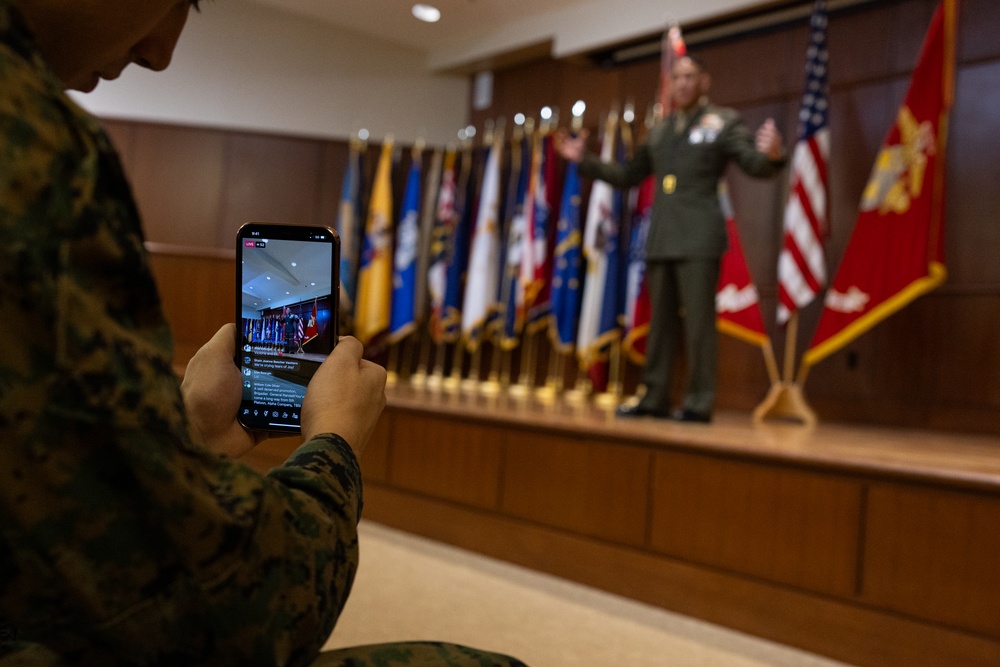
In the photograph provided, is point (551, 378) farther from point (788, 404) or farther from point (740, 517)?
point (740, 517)

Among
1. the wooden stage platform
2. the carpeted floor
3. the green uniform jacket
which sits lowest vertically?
the carpeted floor

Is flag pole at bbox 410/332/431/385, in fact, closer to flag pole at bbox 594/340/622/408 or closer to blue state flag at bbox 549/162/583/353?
blue state flag at bbox 549/162/583/353

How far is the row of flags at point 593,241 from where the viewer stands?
12.4ft

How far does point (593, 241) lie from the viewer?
4977 millimetres

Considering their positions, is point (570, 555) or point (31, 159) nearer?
point (31, 159)

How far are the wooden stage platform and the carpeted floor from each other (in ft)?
0.24

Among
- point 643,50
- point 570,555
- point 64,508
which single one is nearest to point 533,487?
point 570,555

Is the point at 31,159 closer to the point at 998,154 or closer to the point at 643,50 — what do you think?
the point at 998,154

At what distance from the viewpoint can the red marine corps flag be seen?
370cm

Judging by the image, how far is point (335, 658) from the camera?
22.7 inches

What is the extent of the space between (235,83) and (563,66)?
2406 millimetres

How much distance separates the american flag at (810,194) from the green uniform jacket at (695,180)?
0.74 m

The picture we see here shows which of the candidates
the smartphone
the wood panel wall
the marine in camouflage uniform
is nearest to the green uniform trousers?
the wood panel wall

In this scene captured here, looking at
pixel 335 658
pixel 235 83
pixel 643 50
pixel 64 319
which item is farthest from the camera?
pixel 235 83
